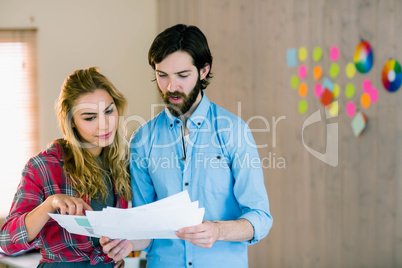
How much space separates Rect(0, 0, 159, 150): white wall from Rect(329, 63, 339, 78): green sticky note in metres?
1.87

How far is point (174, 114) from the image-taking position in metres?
1.59

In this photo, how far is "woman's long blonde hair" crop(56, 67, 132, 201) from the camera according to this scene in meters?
1.51

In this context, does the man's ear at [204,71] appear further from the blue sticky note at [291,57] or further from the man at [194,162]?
the blue sticky note at [291,57]

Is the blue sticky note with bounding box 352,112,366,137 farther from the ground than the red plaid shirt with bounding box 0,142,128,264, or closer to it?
farther from the ground

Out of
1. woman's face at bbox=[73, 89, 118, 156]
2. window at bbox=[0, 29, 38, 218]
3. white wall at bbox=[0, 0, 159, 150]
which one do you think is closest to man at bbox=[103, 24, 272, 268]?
woman's face at bbox=[73, 89, 118, 156]

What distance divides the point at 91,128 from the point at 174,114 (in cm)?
34

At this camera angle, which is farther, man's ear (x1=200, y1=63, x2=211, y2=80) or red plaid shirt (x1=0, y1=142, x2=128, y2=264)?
man's ear (x1=200, y1=63, x2=211, y2=80)

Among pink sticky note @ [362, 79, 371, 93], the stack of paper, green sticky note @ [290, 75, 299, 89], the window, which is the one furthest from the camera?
the window

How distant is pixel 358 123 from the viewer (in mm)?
3395

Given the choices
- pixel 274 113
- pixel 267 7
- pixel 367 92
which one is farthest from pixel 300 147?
pixel 267 7

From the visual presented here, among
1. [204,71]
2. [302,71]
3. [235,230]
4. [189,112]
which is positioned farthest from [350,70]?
[235,230]

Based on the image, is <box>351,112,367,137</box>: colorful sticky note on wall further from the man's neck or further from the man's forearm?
the man's forearm

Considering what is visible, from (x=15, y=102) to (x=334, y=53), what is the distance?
3.22m

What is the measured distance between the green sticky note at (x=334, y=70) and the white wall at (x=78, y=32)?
6.13 feet
